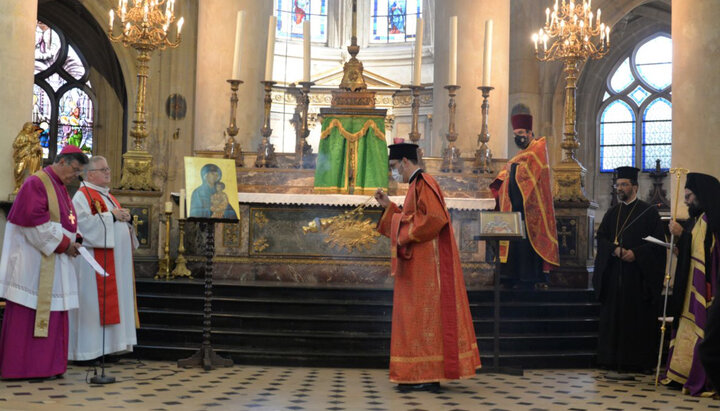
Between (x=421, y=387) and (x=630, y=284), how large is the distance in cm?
267

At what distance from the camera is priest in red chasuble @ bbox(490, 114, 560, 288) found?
35.5 ft

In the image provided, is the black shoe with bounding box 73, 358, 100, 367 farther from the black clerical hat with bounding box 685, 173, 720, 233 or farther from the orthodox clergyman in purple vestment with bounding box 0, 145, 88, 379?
the black clerical hat with bounding box 685, 173, 720, 233

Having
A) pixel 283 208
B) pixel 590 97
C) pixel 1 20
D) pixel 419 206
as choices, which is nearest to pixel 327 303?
pixel 283 208

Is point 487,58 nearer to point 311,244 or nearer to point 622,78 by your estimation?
point 311,244

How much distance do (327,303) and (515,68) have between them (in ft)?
34.3

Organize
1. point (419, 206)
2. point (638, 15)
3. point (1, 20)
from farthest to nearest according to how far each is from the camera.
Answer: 1. point (638, 15)
2. point (1, 20)
3. point (419, 206)

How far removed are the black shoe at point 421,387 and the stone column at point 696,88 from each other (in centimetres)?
408

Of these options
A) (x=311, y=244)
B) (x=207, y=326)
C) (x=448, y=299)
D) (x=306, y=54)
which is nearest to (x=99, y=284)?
(x=207, y=326)

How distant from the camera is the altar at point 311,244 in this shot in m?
11.3

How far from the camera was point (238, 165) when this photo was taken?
12.1 m

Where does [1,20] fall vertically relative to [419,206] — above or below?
above

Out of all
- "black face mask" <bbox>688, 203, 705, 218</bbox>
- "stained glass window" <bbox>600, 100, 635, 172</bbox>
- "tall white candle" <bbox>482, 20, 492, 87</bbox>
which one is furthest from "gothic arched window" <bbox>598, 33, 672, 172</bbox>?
"black face mask" <bbox>688, 203, 705, 218</bbox>

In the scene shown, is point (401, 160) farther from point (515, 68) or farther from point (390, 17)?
point (390, 17)

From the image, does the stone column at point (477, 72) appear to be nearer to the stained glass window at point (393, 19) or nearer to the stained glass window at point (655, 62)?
the stained glass window at point (393, 19)
